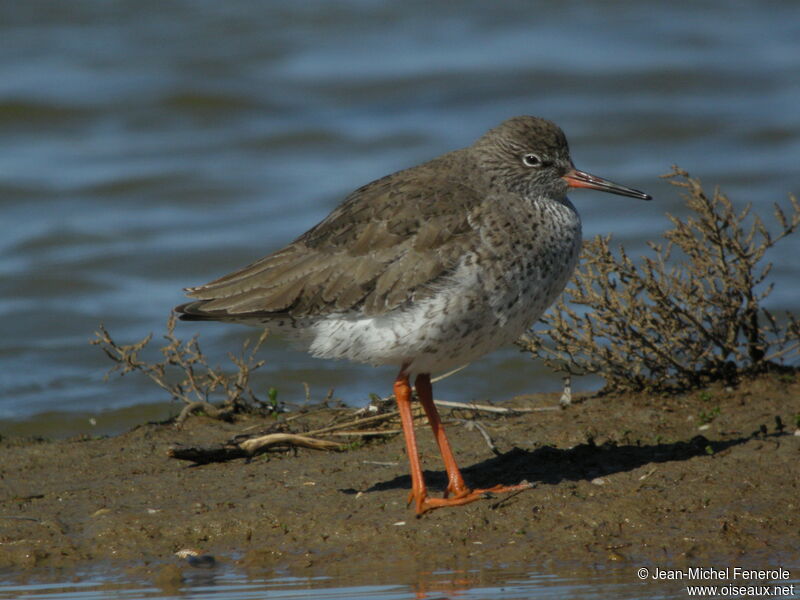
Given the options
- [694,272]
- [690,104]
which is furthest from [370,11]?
[694,272]

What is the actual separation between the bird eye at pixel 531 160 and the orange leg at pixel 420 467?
137cm

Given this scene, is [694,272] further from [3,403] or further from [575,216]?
[3,403]

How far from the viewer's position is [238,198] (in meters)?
14.5

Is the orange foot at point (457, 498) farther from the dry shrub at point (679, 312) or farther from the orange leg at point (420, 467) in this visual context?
the dry shrub at point (679, 312)

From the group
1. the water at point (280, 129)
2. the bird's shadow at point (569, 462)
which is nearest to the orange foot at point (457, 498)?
the bird's shadow at point (569, 462)

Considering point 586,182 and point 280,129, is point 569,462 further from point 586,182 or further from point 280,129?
point 280,129

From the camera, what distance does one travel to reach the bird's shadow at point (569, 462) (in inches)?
252

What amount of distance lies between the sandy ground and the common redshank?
12.5 inches

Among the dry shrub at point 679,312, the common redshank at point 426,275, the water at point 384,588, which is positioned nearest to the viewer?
the water at point 384,588

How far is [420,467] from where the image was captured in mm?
6426

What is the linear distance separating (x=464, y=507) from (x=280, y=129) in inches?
443

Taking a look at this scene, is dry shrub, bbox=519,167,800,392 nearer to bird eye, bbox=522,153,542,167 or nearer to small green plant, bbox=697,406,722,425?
small green plant, bbox=697,406,722,425

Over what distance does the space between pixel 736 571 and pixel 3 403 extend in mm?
6470

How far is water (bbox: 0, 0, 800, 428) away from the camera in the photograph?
11.1 m
